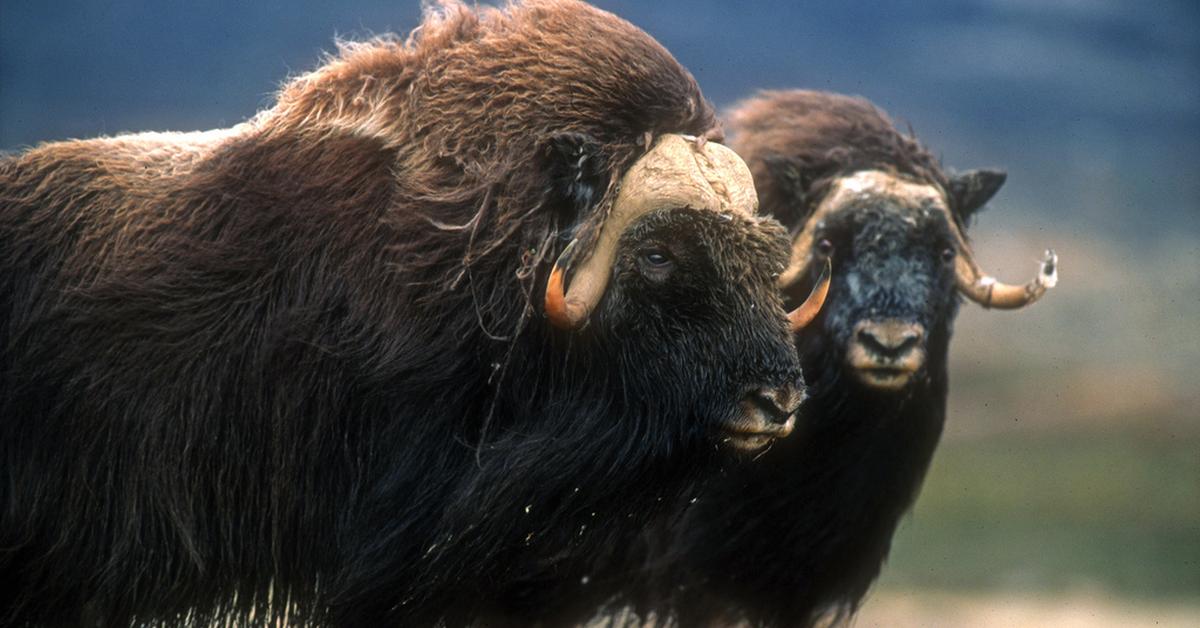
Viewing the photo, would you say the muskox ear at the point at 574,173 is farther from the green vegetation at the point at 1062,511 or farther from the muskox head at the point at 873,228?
the green vegetation at the point at 1062,511

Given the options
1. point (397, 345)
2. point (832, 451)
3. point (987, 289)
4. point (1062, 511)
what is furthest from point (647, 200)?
point (1062, 511)

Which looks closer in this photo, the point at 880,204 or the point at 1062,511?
the point at 880,204

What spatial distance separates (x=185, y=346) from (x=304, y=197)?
1.38ft

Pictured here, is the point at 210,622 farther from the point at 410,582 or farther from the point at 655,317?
the point at 655,317

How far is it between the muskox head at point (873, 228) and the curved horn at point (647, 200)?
0.93 meters

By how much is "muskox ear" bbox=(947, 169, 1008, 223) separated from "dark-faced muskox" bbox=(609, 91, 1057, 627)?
4.7 inches

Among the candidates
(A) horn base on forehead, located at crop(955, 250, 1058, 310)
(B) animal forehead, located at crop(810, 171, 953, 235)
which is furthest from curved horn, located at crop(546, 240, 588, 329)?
(A) horn base on forehead, located at crop(955, 250, 1058, 310)

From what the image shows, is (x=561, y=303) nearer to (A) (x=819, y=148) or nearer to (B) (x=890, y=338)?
(B) (x=890, y=338)

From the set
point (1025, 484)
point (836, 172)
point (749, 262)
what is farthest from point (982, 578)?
point (749, 262)

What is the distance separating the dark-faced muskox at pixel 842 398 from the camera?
391cm

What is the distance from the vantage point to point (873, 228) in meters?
3.96

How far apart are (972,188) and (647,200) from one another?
182 centimetres

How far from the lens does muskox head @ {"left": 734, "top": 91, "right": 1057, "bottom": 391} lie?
12.7ft

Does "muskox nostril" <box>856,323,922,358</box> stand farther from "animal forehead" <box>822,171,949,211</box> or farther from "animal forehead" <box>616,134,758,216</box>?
"animal forehead" <box>616,134,758,216</box>
